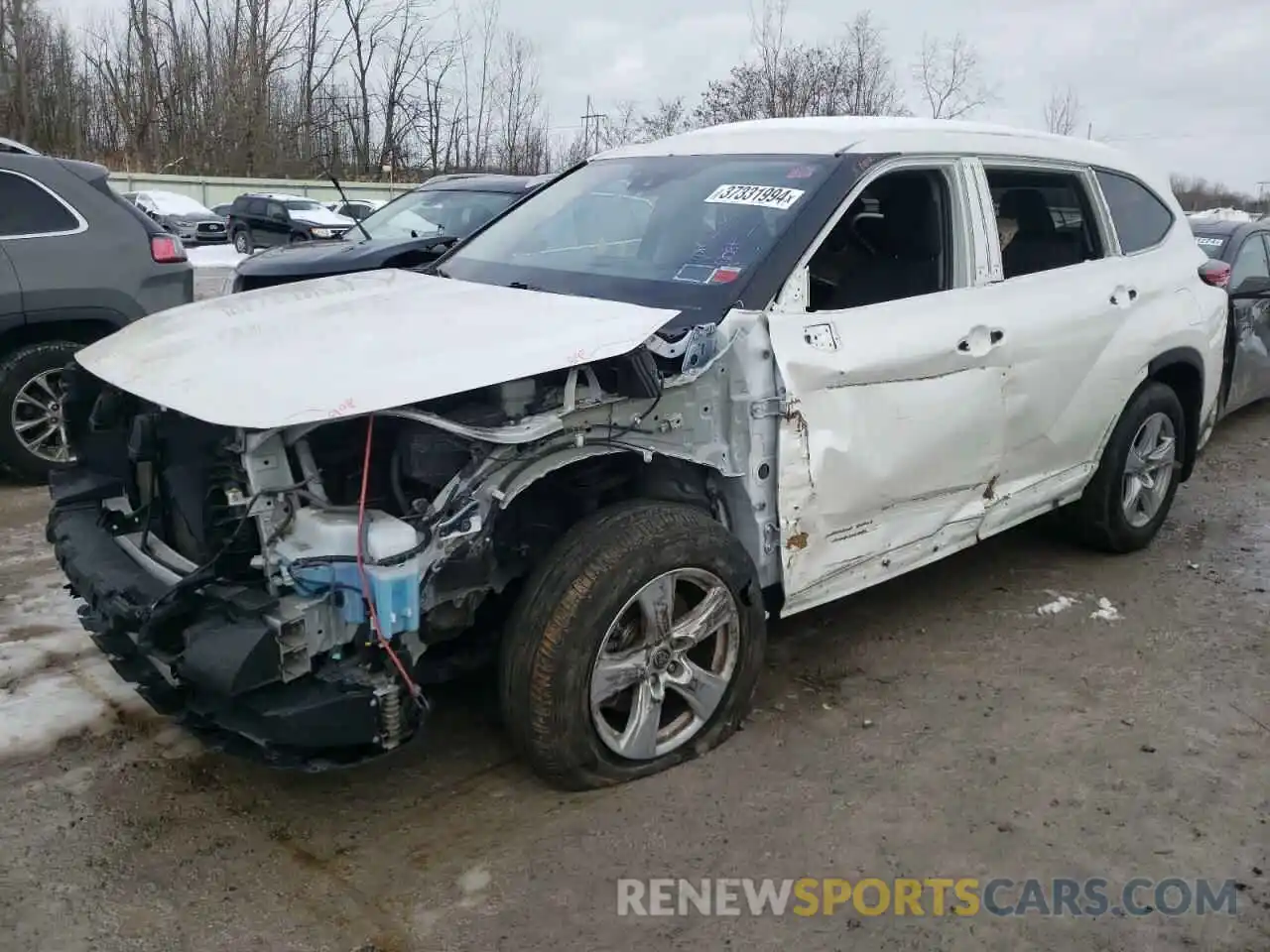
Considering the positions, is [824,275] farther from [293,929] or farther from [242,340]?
[293,929]

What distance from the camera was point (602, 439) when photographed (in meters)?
3.04

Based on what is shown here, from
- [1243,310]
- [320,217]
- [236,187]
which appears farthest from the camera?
[236,187]

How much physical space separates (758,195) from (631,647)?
1.66 metres

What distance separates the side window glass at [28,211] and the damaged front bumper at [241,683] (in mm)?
4035

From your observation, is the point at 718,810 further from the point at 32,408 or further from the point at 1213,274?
the point at 32,408

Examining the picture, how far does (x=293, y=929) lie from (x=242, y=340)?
1625mm

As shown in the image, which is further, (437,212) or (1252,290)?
(437,212)

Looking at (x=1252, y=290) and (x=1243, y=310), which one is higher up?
(x=1252, y=290)

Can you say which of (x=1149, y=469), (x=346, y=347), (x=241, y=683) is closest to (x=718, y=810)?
(x=241, y=683)

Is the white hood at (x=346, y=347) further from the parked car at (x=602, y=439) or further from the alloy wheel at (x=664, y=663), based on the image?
the alloy wheel at (x=664, y=663)

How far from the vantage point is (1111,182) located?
16.2 ft

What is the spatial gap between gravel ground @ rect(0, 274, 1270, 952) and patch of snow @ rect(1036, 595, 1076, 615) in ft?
0.69

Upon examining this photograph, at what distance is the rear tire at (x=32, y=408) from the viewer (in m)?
6.02

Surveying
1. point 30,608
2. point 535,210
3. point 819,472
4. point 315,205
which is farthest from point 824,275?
point 315,205
